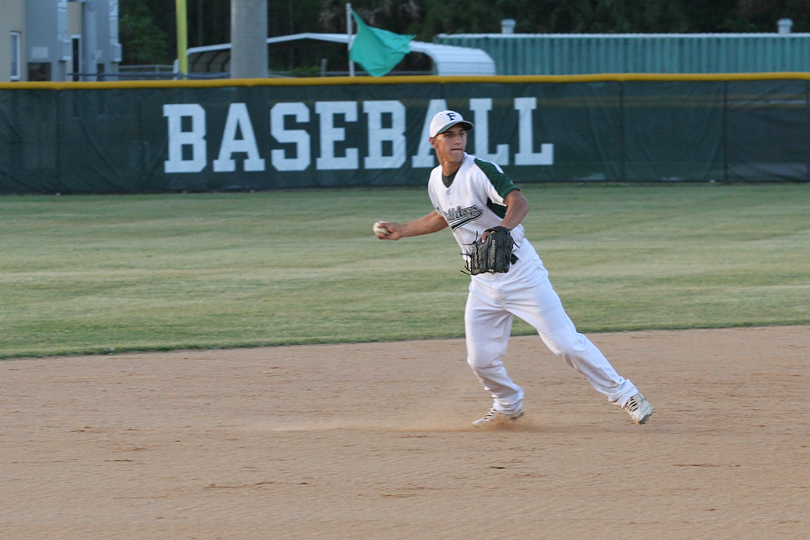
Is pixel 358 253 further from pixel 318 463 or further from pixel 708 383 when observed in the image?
pixel 318 463

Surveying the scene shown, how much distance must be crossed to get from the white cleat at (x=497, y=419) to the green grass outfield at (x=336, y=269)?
105 inches

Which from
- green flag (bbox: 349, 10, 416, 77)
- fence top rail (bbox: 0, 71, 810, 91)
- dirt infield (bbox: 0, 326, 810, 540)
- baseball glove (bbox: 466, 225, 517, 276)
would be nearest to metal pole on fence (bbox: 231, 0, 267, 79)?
green flag (bbox: 349, 10, 416, 77)

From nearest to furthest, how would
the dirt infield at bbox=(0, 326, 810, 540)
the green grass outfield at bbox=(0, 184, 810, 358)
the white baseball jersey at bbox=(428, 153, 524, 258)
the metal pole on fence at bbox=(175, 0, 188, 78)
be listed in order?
1. the dirt infield at bbox=(0, 326, 810, 540)
2. the white baseball jersey at bbox=(428, 153, 524, 258)
3. the green grass outfield at bbox=(0, 184, 810, 358)
4. the metal pole on fence at bbox=(175, 0, 188, 78)

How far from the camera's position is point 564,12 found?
44.8 meters

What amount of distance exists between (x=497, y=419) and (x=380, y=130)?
1537cm

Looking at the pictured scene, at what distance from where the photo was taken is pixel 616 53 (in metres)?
28.5

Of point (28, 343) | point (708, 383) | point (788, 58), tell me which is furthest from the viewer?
point (788, 58)

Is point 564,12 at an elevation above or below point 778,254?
above

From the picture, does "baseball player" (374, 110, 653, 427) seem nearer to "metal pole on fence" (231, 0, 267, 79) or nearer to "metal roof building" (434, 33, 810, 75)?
"metal pole on fence" (231, 0, 267, 79)

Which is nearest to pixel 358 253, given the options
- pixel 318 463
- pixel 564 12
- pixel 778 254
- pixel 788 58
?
pixel 778 254

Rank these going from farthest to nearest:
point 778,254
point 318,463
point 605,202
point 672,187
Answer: point 672,187
point 605,202
point 778,254
point 318,463

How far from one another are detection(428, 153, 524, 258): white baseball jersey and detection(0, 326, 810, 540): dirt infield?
109 centimetres

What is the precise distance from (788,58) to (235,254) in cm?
1897

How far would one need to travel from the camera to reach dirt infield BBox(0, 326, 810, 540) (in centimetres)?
450
